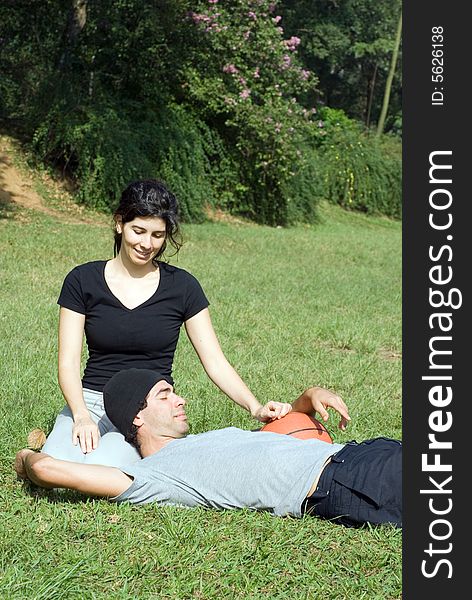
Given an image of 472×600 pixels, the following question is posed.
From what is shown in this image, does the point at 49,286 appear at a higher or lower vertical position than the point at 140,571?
higher

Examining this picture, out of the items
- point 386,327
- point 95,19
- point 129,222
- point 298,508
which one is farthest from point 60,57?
point 298,508

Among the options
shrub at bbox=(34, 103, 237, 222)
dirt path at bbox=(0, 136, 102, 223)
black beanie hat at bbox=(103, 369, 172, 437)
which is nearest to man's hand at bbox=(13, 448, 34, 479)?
black beanie hat at bbox=(103, 369, 172, 437)

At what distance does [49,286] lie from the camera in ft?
33.2

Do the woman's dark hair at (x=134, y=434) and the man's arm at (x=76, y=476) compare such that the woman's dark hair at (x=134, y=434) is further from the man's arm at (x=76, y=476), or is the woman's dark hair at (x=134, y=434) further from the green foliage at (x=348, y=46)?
the green foliage at (x=348, y=46)

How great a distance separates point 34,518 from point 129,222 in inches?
59.9

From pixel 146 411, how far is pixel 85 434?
300mm

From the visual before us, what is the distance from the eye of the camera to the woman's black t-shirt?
14.9ft

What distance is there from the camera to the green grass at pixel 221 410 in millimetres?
3299

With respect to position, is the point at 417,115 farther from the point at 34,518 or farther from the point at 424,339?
the point at 34,518

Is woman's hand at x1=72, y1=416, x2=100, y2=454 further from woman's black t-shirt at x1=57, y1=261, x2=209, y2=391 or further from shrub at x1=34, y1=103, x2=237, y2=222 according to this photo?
shrub at x1=34, y1=103, x2=237, y2=222

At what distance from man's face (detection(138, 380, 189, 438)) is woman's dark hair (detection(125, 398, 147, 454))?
17mm

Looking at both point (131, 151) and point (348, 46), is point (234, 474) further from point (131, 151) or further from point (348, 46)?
point (348, 46)

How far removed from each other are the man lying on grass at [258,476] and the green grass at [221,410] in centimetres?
7

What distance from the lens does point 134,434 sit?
4.17 m
